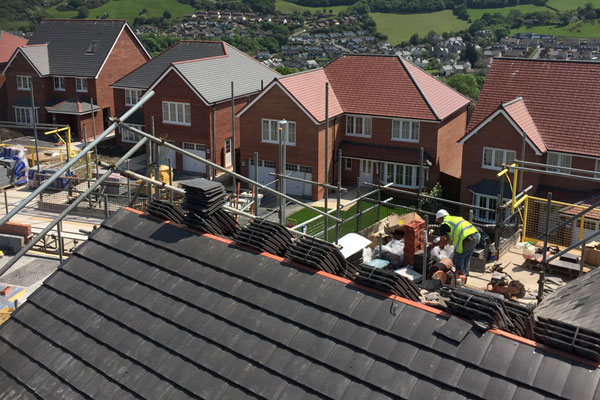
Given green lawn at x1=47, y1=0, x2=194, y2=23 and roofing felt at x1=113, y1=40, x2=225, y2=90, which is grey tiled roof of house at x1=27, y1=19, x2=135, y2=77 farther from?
green lawn at x1=47, y1=0, x2=194, y2=23

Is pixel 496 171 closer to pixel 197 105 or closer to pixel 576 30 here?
pixel 197 105

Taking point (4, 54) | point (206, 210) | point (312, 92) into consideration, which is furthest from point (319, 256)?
point (4, 54)

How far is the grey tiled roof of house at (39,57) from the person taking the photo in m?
53.0

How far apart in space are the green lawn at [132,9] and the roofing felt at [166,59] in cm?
11141

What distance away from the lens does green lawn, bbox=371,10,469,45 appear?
561ft

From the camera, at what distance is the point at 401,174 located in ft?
128

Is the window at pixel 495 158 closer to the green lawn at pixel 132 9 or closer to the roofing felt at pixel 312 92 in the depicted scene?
the roofing felt at pixel 312 92

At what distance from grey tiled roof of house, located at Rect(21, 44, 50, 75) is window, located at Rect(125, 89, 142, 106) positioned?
9.10m

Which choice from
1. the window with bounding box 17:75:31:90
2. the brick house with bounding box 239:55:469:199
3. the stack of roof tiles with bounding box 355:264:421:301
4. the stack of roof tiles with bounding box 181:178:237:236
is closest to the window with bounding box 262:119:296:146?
the brick house with bounding box 239:55:469:199

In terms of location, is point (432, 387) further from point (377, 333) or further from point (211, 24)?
point (211, 24)

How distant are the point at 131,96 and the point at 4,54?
740 inches

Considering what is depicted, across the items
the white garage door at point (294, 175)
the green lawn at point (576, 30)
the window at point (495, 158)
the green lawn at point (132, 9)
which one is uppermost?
the green lawn at point (132, 9)

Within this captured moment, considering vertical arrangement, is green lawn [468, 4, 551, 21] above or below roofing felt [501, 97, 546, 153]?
above

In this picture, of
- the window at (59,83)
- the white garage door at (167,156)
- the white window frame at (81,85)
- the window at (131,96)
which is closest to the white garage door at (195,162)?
the white garage door at (167,156)
